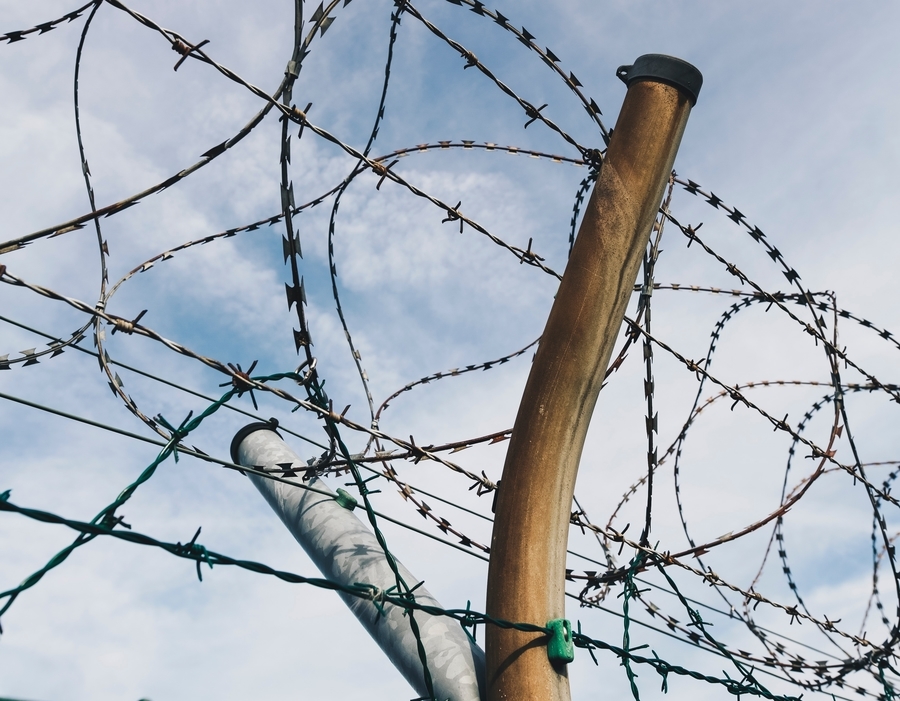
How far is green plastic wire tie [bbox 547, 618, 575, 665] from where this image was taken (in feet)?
7.83

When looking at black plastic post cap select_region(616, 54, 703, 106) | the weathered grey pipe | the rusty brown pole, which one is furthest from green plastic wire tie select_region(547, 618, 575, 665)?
black plastic post cap select_region(616, 54, 703, 106)

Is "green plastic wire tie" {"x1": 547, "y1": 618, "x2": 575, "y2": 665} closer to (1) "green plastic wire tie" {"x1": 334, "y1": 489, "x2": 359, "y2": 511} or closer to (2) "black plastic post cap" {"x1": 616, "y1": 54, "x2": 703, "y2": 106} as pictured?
(1) "green plastic wire tie" {"x1": 334, "y1": 489, "x2": 359, "y2": 511}

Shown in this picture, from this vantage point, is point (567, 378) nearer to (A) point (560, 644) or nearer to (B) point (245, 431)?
(A) point (560, 644)

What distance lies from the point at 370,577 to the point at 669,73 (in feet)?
5.94

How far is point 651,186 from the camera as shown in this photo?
109 inches

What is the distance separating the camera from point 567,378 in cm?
264

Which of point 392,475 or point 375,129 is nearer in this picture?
point 392,475

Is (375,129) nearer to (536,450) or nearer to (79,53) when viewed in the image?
(79,53)

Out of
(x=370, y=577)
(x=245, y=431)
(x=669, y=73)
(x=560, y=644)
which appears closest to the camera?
(x=560, y=644)

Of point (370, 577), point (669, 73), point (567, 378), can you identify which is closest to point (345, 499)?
point (370, 577)

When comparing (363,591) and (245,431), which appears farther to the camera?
(245,431)

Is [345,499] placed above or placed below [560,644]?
above

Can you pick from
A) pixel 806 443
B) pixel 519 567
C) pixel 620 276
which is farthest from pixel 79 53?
pixel 806 443

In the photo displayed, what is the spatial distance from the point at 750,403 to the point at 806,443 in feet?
1.10
